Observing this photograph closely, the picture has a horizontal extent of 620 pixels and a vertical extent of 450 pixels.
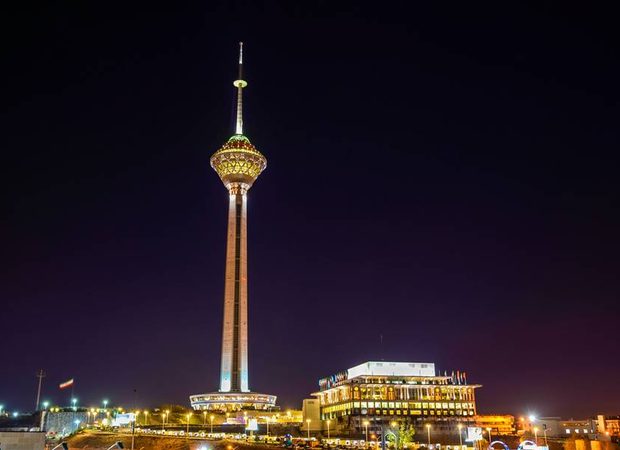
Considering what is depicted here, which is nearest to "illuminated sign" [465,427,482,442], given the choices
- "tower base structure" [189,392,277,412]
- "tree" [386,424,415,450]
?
"tree" [386,424,415,450]

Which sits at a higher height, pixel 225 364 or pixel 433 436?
pixel 225 364

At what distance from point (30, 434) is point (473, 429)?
51827 mm

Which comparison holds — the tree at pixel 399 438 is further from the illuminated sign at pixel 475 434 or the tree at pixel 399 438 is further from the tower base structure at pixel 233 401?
the tower base structure at pixel 233 401

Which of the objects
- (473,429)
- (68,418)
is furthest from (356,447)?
(68,418)

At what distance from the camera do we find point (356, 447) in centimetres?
10006

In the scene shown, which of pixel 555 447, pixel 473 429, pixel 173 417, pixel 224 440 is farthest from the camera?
pixel 173 417

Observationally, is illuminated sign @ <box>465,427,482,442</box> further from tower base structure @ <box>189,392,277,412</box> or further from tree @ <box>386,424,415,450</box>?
tower base structure @ <box>189,392,277,412</box>

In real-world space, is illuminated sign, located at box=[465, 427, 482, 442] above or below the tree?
above

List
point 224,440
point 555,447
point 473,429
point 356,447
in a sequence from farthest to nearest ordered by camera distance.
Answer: point 555,447
point 224,440
point 356,447
point 473,429

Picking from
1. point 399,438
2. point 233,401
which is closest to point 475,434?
point 399,438

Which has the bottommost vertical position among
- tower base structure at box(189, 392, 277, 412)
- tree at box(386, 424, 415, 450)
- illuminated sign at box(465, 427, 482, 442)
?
Result: tree at box(386, 424, 415, 450)

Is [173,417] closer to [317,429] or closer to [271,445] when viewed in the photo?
[317,429]

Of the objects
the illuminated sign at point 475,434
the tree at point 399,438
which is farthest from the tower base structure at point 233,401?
the illuminated sign at point 475,434

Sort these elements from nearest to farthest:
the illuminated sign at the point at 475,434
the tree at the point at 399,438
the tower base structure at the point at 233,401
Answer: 1. the illuminated sign at the point at 475,434
2. the tree at the point at 399,438
3. the tower base structure at the point at 233,401
